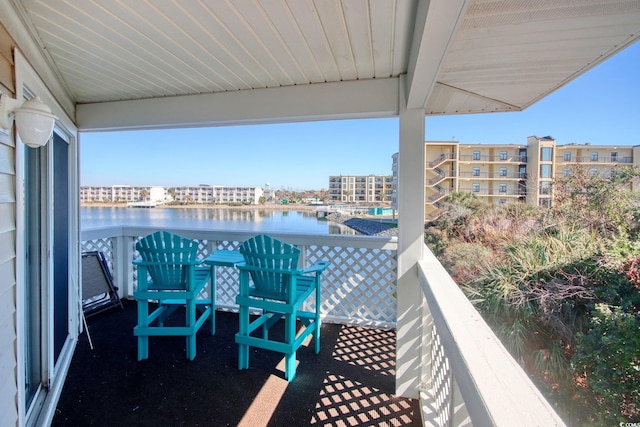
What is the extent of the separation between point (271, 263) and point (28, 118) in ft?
5.35

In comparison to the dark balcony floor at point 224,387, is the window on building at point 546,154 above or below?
above

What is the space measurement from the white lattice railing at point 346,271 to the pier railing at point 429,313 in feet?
0.04

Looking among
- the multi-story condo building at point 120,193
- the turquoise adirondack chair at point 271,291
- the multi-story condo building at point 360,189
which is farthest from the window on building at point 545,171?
the multi-story condo building at point 120,193

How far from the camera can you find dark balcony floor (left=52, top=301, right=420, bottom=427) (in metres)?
1.90

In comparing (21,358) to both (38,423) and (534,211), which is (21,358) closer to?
(38,423)

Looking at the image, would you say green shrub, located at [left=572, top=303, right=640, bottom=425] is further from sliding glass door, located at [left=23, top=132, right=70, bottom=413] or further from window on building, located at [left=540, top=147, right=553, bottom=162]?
window on building, located at [left=540, top=147, right=553, bottom=162]

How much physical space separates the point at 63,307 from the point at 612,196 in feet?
19.2

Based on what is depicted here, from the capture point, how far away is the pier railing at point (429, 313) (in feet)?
2.32

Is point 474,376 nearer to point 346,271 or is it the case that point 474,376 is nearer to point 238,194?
point 346,271

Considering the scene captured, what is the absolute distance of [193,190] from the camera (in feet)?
17.7

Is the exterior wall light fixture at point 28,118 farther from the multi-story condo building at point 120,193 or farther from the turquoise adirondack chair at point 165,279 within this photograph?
the multi-story condo building at point 120,193

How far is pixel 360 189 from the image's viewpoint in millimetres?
4684

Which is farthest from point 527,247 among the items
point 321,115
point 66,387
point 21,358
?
point 66,387

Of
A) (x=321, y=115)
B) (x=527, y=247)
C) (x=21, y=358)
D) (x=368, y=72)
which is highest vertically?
(x=368, y=72)
